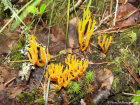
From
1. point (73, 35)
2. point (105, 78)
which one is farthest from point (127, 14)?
point (105, 78)

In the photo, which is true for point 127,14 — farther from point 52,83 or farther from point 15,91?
point 15,91

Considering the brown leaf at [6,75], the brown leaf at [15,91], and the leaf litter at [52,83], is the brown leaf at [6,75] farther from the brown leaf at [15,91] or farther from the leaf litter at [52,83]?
the brown leaf at [15,91]

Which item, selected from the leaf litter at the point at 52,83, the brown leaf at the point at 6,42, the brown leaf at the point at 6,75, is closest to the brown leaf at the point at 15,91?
the leaf litter at the point at 52,83

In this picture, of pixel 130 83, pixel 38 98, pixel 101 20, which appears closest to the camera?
pixel 38 98

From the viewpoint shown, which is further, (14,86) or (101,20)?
(101,20)

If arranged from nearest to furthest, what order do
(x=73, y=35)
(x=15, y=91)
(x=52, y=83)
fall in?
(x=15, y=91) < (x=52, y=83) < (x=73, y=35)

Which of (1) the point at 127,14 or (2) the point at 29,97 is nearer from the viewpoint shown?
(2) the point at 29,97

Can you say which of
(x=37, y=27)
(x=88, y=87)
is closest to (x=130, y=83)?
(x=88, y=87)

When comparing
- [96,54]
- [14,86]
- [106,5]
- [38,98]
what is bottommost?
[38,98]

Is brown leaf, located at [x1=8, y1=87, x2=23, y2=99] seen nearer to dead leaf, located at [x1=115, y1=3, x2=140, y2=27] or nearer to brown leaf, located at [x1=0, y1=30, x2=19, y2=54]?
brown leaf, located at [x1=0, y1=30, x2=19, y2=54]

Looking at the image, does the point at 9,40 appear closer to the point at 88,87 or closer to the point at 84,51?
the point at 84,51

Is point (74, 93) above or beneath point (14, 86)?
beneath
